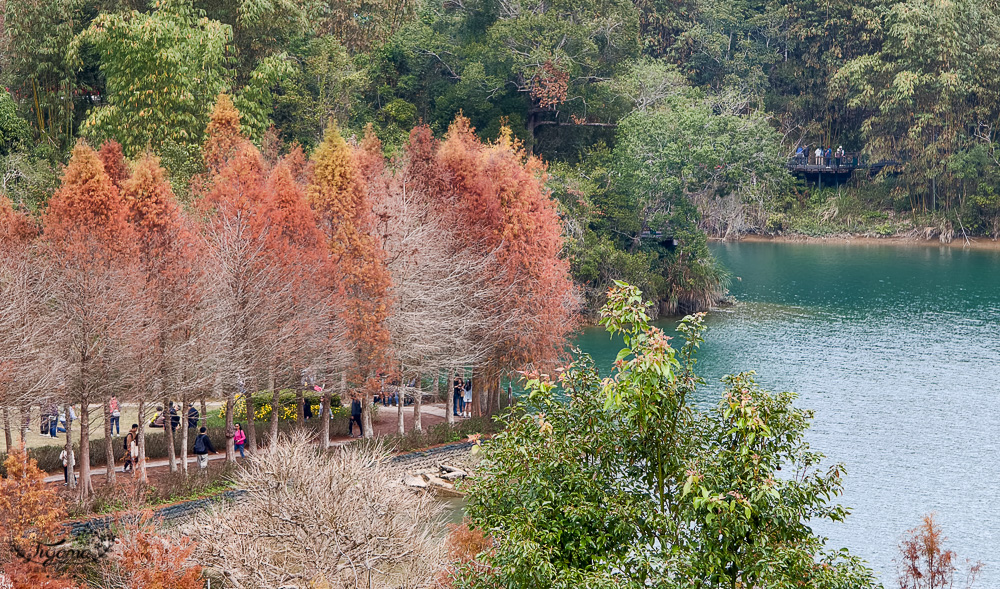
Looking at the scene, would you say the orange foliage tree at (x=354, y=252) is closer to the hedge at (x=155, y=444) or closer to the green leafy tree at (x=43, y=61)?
the hedge at (x=155, y=444)

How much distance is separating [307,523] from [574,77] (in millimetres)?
46926

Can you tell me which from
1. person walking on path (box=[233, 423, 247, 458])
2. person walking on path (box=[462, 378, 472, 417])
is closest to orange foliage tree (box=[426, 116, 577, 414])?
person walking on path (box=[462, 378, 472, 417])

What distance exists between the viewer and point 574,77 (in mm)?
68188

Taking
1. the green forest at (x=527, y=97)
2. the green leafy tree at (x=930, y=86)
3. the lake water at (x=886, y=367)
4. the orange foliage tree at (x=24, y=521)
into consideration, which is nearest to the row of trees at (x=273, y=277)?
the orange foliage tree at (x=24, y=521)

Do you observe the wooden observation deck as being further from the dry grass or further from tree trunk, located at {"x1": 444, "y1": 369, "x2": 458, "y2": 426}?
the dry grass

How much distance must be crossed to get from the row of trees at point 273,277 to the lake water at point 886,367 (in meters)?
11.6

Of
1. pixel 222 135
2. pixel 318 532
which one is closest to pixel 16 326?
pixel 318 532

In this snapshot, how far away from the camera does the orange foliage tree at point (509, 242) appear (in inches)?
1678

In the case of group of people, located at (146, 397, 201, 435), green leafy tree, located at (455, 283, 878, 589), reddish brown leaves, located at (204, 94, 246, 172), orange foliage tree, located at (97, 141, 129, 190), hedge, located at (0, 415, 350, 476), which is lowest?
hedge, located at (0, 415, 350, 476)

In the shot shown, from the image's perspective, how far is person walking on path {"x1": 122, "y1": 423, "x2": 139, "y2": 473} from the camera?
34469 mm

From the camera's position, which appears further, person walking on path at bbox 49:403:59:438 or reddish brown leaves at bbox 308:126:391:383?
reddish brown leaves at bbox 308:126:391:383

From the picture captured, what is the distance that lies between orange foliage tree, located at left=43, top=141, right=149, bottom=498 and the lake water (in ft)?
67.7

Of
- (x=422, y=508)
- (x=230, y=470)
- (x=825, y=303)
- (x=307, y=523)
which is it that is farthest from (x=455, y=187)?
(x=825, y=303)

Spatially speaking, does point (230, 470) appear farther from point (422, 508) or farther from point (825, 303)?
point (825, 303)
